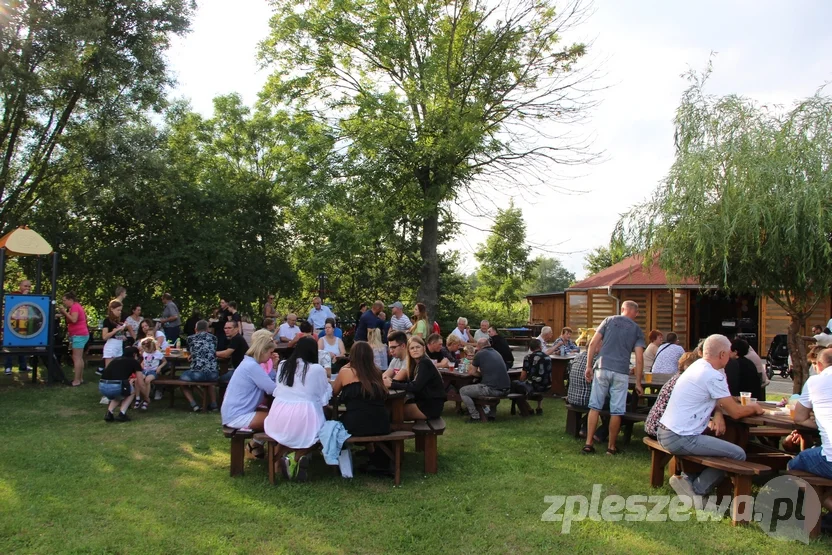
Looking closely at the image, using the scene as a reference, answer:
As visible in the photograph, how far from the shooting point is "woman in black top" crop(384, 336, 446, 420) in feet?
21.8

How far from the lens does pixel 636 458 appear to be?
6.68 metres

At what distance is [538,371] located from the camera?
948 cm

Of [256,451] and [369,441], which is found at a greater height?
[369,441]

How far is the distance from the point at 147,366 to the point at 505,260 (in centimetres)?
1739

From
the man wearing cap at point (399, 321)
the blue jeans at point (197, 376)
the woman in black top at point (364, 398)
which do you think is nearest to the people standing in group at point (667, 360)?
the woman in black top at point (364, 398)

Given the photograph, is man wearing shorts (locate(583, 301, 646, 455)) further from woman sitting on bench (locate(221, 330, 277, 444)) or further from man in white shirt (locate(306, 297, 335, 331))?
man in white shirt (locate(306, 297, 335, 331))

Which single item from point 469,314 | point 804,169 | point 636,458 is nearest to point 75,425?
point 636,458

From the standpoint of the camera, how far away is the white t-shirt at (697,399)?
5.12 metres

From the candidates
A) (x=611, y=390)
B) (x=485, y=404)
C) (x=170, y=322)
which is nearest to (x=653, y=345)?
(x=485, y=404)

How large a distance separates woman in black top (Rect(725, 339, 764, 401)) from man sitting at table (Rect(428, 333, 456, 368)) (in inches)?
159

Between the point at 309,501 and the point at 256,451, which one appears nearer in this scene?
the point at 309,501

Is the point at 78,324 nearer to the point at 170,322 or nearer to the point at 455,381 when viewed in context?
the point at 170,322

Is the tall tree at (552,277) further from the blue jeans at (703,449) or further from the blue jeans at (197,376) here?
the blue jeans at (703,449)

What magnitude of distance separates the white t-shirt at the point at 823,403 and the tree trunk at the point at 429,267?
1543cm
